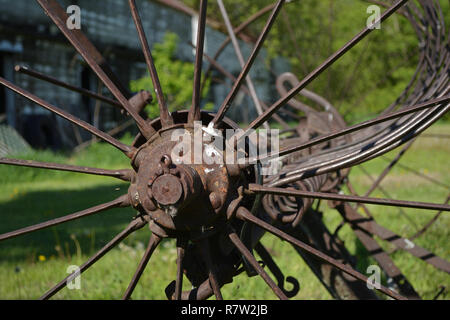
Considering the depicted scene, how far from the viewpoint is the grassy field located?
314 centimetres

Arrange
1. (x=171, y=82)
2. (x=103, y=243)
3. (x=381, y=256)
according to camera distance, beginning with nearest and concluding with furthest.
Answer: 1. (x=381, y=256)
2. (x=103, y=243)
3. (x=171, y=82)

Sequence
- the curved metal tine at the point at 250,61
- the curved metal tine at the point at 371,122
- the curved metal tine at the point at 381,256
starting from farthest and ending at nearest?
the curved metal tine at the point at 381,256 < the curved metal tine at the point at 250,61 < the curved metal tine at the point at 371,122

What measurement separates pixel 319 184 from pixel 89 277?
1.99 m

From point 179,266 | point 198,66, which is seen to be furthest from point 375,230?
point 198,66

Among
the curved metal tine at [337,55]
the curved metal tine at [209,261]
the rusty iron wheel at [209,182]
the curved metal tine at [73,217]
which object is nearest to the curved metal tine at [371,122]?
the rusty iron wheel at [209,182]

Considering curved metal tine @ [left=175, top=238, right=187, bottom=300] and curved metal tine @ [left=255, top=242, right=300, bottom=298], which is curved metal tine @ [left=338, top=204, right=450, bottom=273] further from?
curved metal tine @ [left=175, top=238, right=187, bottom=300]

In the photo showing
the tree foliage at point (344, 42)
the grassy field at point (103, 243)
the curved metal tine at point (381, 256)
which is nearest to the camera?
the curved metal tine at point (381, 256)

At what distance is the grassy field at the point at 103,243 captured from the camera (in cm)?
314

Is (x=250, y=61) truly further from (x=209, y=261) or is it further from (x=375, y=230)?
(x=375, y=230)

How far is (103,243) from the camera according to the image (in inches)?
158

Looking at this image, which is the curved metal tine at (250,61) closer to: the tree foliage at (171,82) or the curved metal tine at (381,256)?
the curved metal tine at (381,256)

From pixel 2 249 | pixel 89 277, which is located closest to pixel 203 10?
pixel 89 277

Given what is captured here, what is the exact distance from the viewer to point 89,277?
3371mm
